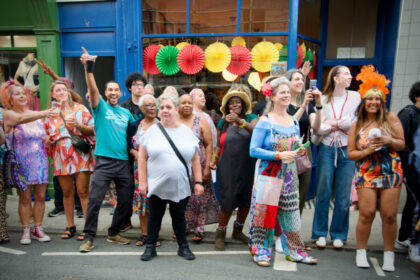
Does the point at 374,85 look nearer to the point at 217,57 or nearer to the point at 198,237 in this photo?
the point at 198,237

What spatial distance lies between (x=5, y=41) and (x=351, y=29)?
6837 mm

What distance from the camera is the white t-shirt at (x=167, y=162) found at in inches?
139

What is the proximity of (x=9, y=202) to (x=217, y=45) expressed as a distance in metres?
4.89

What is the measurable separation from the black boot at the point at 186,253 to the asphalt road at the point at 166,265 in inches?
1.9

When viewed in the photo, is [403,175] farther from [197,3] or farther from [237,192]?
[197,3]

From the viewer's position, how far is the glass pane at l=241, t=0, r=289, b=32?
5.85m

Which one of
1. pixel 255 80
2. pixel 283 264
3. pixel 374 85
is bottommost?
pixel 283 264

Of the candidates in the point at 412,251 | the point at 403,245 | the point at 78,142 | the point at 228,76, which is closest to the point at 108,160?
the point at 78,142

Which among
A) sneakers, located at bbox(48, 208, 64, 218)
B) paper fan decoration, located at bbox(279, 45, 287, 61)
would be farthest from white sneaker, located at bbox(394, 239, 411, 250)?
sneakers, located at bbox(48, 208, 64, 218)

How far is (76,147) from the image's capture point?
4.44 meters

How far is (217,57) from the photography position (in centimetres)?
611

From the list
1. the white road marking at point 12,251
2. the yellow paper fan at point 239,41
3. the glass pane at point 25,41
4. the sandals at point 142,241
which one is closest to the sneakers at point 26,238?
the white road marking at point 12,251

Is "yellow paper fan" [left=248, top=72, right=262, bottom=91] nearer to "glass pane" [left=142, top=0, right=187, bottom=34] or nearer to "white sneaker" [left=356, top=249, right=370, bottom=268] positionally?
"glass pane" [left=142, top=0, right=187, bottom=34]

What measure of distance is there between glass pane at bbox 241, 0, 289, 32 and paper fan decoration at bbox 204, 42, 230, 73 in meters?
0.50
